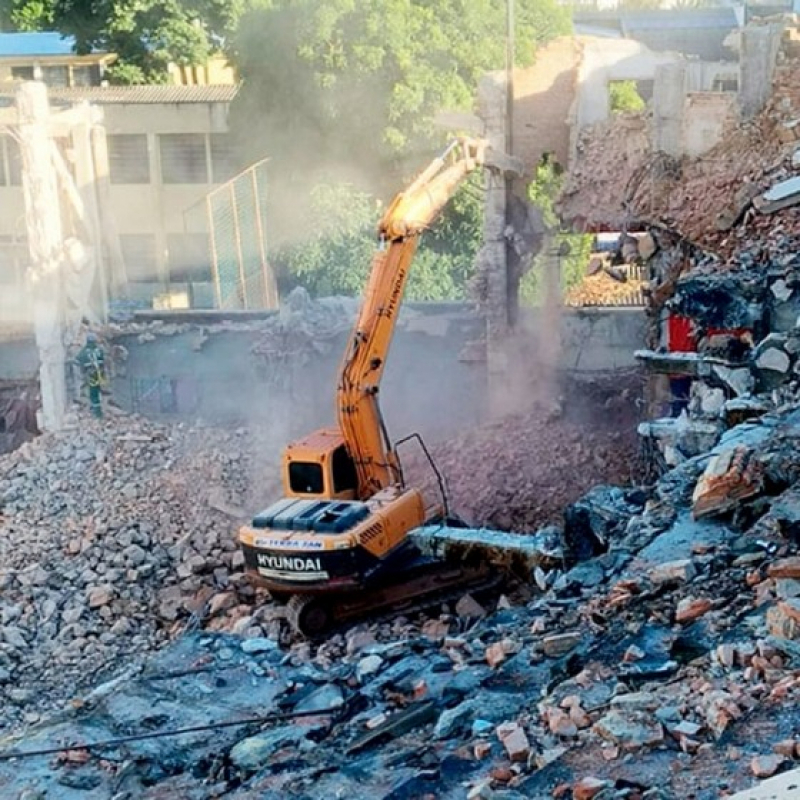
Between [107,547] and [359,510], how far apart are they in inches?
174

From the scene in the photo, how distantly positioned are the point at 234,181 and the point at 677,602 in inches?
725

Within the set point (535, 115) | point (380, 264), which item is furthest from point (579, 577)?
point (535, 115)

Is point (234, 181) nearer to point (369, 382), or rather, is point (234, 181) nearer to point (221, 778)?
point (369, 382)

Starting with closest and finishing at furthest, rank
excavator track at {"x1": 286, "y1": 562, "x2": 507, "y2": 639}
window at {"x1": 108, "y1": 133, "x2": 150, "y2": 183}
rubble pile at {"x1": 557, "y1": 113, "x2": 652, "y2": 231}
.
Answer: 1. excavator track at {"x1": 286, "y1": 562, "x2": 507, "y2": 639}
2. rubble pile at {"x1": 557, "y1": 113, "x2": 652, "y2": 231}
3. window at {"x1": 108, "y1": 133, "x2": 150, "y2": 183}

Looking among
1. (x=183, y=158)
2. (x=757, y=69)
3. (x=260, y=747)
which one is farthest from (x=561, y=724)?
(x=183, y=158)

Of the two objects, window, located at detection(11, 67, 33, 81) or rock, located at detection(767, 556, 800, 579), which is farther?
window, located at detection(11, 67, 33, 81)

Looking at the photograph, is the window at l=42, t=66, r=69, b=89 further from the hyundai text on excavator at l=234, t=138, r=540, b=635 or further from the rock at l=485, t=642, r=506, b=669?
the rock at l=485, t=642, r=506, b=669

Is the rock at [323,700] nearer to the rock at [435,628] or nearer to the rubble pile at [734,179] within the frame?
the rock at [435,628]

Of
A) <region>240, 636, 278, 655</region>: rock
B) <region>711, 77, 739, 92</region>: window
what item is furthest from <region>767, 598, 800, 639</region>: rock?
<region>711, 77, 739, 92</region>: window

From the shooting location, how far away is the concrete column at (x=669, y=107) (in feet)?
50.7

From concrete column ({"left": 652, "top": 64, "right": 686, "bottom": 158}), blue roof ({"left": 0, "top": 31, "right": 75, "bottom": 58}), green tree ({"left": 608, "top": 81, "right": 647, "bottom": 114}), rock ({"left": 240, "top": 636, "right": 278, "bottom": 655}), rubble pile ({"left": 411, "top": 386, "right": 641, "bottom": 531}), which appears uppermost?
blue roof ({"left": 0, "top": 31, "right": 75, "bottom": 58})

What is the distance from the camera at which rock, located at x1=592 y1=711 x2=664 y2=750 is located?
5.76m

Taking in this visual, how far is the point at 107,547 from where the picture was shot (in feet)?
48.0

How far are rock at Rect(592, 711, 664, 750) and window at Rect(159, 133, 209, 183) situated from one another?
23.9 m
